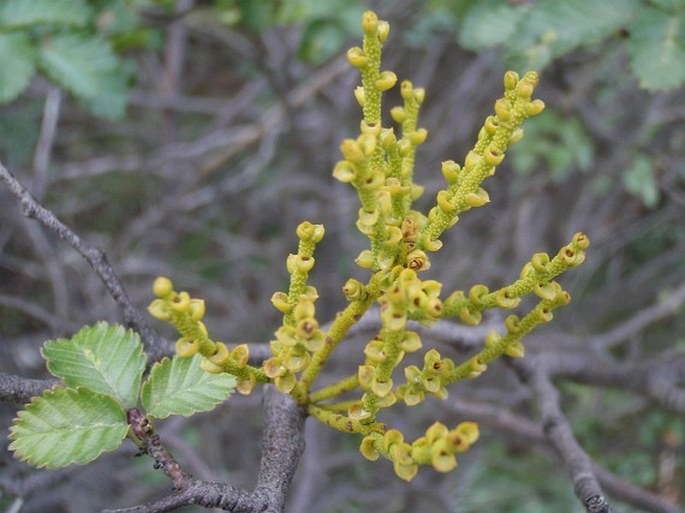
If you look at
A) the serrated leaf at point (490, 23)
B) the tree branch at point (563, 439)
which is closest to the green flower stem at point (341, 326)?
the tree branch at point (563, 439)

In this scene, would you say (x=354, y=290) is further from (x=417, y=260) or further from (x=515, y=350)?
(x=515, y=350)

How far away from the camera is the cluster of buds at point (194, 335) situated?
2.33 ft

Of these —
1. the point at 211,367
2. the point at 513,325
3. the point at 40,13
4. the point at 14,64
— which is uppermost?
the point at 40,13

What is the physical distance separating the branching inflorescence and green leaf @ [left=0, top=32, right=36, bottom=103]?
107 cm

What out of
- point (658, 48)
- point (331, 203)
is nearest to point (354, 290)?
point (658, 48)

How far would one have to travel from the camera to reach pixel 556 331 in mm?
2705

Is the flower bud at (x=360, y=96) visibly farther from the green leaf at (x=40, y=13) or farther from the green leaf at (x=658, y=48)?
the green leaf at (x=40, y=13)

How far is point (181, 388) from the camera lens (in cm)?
91

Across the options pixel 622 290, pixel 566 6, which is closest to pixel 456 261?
pixel 622 290

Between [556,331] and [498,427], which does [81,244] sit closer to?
[498,427]

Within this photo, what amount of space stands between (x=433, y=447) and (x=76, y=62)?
149cm

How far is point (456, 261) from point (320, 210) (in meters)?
0.58

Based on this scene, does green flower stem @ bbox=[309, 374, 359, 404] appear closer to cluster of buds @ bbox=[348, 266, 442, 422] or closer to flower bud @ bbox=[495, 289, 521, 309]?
cluster of buds @ bbox=[348, 266, 442, 422]

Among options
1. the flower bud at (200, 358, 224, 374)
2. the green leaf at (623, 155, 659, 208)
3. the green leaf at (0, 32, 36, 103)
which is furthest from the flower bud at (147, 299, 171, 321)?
the green leaf at (623, 155, 659, 208)
